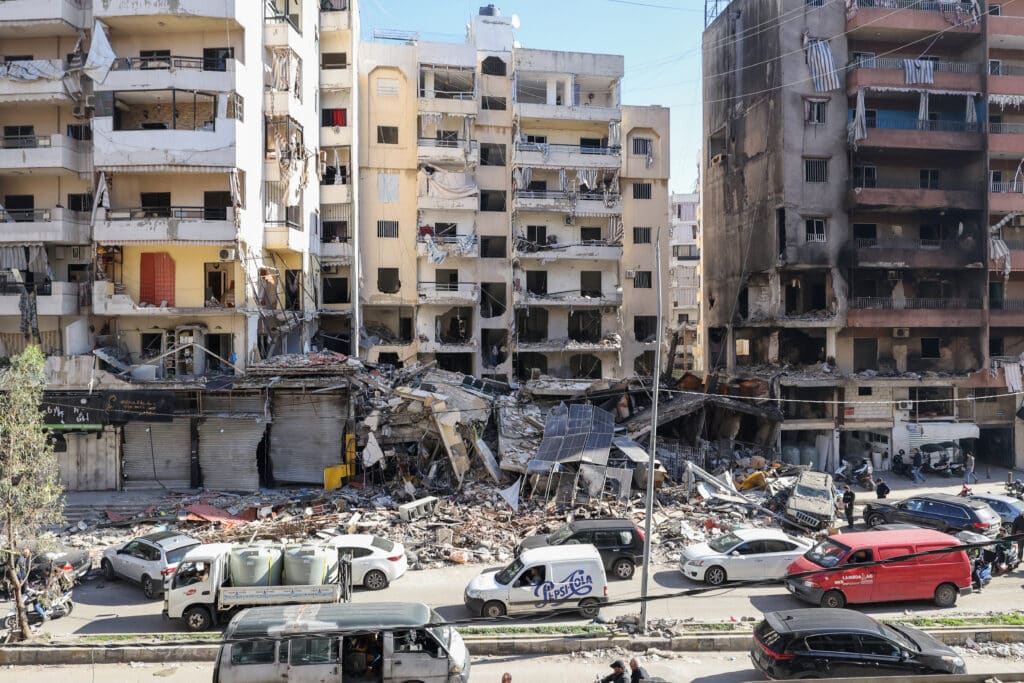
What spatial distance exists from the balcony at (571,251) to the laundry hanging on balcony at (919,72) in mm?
15492

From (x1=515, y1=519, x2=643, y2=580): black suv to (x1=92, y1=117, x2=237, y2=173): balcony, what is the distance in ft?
63.9

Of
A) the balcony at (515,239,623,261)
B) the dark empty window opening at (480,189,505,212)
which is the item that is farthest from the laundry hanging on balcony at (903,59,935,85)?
the dark empty window opening at (480,189,505,212)

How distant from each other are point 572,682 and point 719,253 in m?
33.2

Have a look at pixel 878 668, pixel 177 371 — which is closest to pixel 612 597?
pixel 878 668

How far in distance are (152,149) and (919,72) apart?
110 ft

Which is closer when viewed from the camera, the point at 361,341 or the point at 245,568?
the point at 245,568

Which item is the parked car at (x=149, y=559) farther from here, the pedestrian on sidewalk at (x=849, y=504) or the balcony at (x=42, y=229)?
the pedestrian on sidewalk at (x=849, y=504)

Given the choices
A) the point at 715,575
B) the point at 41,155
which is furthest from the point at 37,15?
the point at 715,575

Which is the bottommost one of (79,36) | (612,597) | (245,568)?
(612,597)

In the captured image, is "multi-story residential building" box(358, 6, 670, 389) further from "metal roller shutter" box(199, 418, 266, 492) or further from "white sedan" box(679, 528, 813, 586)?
"white sedan" box(679, 528, 813, 586)

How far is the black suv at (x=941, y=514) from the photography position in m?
20.6

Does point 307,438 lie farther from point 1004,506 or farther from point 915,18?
point 915,18

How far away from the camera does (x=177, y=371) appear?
29359 millimetres

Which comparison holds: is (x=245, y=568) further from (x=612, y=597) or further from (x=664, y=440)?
(x=664, y=440)
